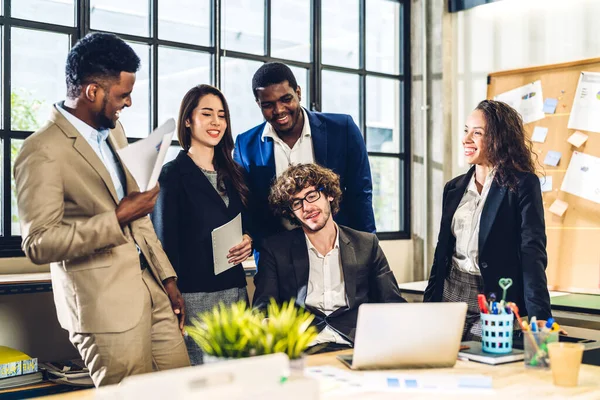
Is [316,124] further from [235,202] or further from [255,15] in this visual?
[255,15]

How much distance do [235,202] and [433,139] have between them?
3.03 meters

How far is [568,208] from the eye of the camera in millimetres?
4422

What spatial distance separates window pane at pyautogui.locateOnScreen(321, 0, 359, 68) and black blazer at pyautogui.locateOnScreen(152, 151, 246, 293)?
2.68 meters

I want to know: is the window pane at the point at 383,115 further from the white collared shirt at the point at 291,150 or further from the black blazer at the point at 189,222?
the black blazer at the point at 189,222

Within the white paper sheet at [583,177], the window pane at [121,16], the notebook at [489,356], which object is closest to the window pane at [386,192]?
the white paper sheet at [583,177]

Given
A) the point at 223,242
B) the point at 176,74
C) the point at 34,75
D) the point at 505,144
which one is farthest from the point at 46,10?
the point at 505,144

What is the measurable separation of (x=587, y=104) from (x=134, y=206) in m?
3.43

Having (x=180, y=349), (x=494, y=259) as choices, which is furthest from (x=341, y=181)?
(x=180, y=349)

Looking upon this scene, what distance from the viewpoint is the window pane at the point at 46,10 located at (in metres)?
3.52

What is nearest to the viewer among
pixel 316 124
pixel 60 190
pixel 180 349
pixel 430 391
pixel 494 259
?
pixel 430 391

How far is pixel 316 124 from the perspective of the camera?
2.88m

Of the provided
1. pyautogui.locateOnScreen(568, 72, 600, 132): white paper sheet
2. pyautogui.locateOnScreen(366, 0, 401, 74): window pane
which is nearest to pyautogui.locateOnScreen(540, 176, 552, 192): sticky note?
pyautogui.locateOnScreen(568, 72, 600, 132): white paper sheet

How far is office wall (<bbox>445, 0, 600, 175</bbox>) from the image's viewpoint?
446 cm

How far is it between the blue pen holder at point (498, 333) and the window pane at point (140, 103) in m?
2.66
